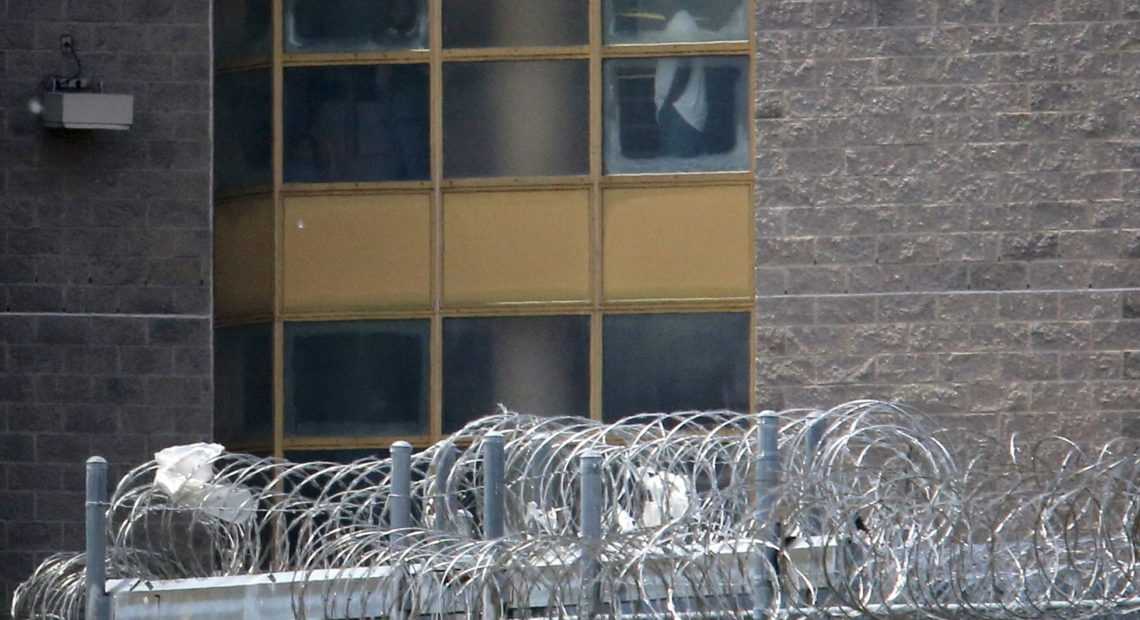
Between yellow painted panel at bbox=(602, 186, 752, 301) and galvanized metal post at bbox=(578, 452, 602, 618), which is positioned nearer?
galvanized metal post at bbox=(578, 452, 602, 618)

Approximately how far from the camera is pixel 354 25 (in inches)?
537

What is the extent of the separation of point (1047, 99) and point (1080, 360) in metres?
1.77

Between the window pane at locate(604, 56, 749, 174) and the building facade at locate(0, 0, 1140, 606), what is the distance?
0.02 m

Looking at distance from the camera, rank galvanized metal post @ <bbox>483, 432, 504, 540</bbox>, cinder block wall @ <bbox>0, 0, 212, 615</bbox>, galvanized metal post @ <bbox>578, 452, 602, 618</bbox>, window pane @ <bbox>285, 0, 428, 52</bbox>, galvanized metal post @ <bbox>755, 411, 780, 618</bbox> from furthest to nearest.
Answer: window pane @ <bbox>285, 0, 428, 52</bbox> → cinder block wall @ <bbox>0, 0, 212, 615</bbox> → galvanized metal post @ <bbox>483, 432, 504, 540</bbox> → galvanized metal post @ <bbox>755, 411, 780, 618</bbox> → galvanized metal post @ <bbox>578, 452, 602, 618</bbox>

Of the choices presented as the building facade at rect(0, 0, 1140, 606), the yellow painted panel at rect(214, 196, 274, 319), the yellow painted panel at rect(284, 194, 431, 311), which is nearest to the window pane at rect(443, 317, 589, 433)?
the building facade at rect(0, 0, 1140, 606)

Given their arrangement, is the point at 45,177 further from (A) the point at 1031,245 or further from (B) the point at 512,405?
(A) the point at 1031,245

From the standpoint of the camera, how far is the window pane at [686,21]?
44.2 ft

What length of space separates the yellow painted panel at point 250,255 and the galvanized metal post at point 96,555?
4.67 m

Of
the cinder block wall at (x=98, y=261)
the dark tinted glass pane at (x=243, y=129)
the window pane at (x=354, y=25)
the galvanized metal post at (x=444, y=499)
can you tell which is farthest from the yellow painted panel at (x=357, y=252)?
the galvanized metal post at (x=444, y=499)

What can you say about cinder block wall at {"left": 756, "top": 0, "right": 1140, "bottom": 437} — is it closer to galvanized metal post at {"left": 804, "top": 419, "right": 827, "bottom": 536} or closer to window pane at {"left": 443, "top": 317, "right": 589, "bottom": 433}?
window pane at {"left": 443, "top": 317, "right": 589, "bottom": 433}

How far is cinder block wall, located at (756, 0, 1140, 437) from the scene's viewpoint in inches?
508

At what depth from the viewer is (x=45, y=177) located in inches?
519

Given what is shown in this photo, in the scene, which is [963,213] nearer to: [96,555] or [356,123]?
[356,123]

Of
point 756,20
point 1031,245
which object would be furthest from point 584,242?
point 1031,245
